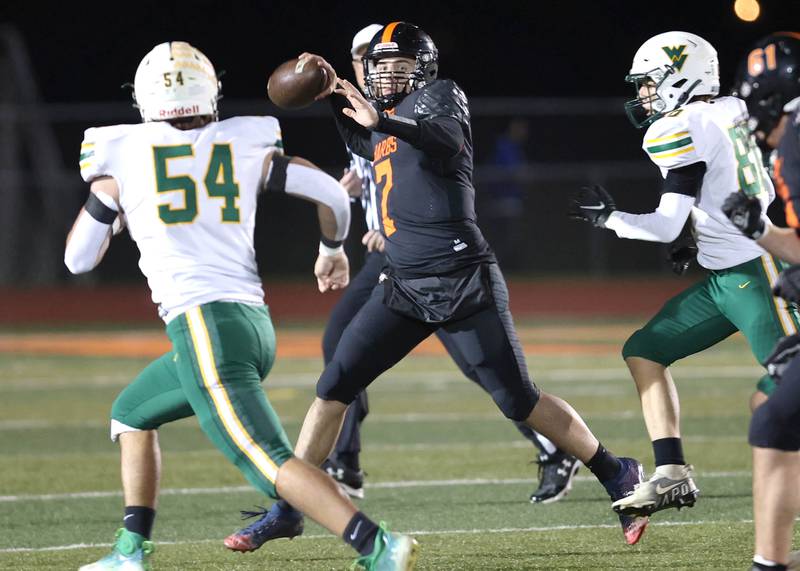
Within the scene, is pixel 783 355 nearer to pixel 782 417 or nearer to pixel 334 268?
pixel 782 417

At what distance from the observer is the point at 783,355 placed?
4.02 meters

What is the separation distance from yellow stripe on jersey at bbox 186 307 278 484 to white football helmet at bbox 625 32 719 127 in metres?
2.05

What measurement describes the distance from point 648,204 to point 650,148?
15.3 m

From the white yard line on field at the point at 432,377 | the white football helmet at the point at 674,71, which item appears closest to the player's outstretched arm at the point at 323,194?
the white football helmet at the point at 674,71

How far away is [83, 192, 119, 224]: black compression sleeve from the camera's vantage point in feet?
14.3

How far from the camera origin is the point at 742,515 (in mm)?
5676

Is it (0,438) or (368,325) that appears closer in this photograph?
(368,325)

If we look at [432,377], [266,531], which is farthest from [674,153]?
[432,377]

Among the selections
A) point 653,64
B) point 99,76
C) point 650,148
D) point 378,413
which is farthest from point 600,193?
point 99,76

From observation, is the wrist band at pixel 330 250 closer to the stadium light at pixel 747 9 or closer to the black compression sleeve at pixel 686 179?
the black compression sleeve at pixel 686 179

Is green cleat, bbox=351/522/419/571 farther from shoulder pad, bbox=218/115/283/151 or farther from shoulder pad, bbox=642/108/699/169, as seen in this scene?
shoulder pad, bbox=642/108/699/169

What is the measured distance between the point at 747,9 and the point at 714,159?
17.3m

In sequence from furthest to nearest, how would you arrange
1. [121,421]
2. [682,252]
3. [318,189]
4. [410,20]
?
[410,20], [682,252], [121,421], [318,189]

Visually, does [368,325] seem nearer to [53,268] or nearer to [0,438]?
[0,438]
